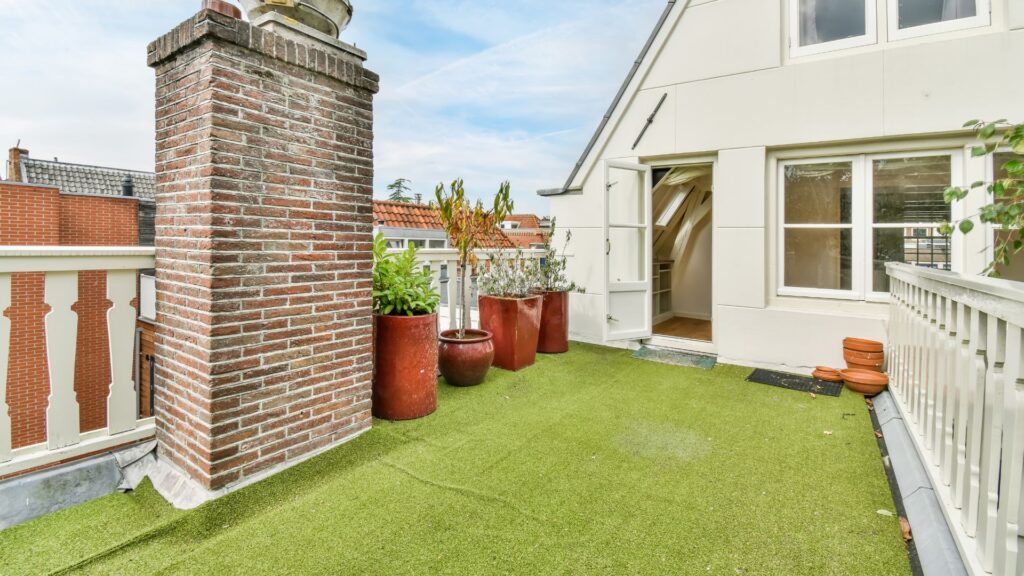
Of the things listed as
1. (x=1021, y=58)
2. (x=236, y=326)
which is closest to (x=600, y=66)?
(x=1021, y=58)

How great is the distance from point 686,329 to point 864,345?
277cm

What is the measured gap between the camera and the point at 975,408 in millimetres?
1532

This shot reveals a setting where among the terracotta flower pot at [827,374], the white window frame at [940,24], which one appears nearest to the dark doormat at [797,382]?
the terracotta flower pot at [827,374]

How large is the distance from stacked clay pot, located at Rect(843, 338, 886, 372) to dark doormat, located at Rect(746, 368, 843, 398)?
22cm

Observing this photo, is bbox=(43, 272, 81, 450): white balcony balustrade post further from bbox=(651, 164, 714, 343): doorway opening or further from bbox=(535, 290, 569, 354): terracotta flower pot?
bbox=(651, 164, 714, 343): doorway opening

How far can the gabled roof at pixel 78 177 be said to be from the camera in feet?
44.9

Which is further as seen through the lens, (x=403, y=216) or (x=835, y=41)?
(x=403, y=216)

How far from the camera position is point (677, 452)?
2639 millimetres

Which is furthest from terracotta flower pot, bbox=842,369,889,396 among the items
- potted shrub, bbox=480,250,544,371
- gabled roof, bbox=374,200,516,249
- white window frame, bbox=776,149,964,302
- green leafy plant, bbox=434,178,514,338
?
gabled roof, bbox=374,200,516,249

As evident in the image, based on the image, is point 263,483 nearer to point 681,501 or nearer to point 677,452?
point 681,501

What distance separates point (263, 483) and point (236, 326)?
2.66 feet

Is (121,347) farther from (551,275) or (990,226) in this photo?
(990,226)

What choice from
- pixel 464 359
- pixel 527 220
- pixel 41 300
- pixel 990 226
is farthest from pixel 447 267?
pixel 527 220

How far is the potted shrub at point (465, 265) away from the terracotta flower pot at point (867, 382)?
298cm
